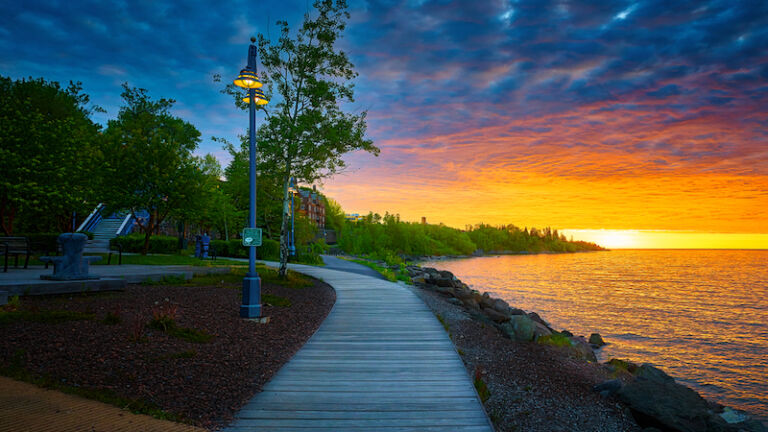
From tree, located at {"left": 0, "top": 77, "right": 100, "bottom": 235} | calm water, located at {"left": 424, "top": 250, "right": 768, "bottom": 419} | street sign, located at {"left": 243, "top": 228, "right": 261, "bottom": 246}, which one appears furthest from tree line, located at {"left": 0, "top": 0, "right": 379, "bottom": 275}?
calm water, located at {"left": 424, "top": 250, "right": 768, "bottom": 419}

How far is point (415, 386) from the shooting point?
5848 millimetres

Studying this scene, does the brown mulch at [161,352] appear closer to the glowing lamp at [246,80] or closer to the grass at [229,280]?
the grass at [229,280]

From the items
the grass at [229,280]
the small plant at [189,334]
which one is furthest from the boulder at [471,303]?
the small plant at [189,334]

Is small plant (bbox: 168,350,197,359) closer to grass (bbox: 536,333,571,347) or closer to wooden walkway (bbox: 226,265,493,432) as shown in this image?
wooden walkway (bbox: 226,265,493,432)

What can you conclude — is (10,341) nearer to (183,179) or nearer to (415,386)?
(415,386)

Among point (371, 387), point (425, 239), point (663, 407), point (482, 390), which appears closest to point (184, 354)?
point (371, 387)

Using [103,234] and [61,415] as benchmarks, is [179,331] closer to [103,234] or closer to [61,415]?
[61,415]

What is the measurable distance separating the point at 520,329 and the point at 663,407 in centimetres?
547

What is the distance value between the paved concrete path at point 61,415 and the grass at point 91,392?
10cm

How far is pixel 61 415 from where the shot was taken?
4086mm

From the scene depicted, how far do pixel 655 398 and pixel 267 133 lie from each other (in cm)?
1561

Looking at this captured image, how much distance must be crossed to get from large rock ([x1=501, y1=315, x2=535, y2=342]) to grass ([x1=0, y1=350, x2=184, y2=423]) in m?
9.45

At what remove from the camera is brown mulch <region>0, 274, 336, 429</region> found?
16.7 feet

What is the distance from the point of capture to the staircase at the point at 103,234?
2730 centimetres
